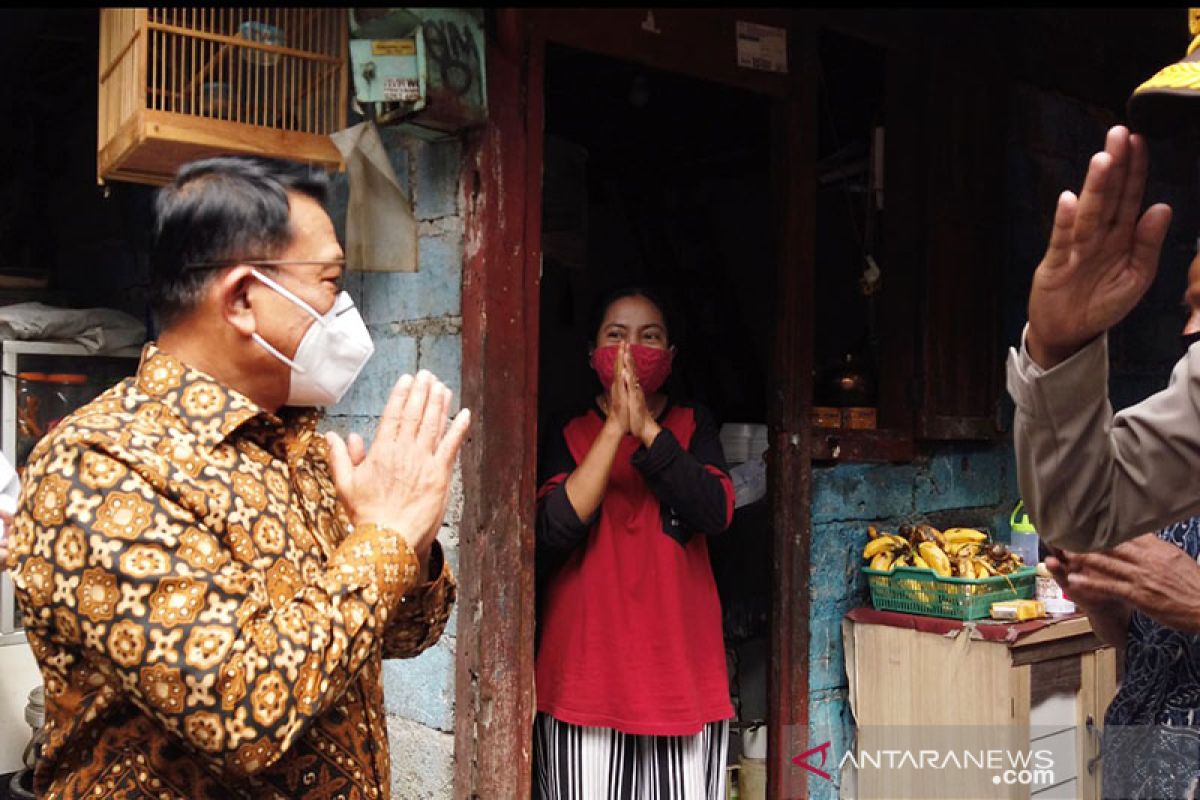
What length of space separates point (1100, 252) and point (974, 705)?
9.06 ft

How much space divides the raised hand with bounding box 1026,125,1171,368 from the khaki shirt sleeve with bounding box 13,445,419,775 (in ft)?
3.58

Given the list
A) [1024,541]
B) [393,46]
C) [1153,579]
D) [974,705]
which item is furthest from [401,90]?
[1024,541]

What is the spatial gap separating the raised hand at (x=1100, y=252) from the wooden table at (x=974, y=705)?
249 centimetres

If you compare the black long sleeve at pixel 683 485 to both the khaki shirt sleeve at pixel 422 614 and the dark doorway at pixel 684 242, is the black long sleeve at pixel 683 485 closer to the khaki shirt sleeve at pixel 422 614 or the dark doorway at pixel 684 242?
the khaki shirt sleeve at pixel 422 614

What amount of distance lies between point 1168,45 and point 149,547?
18.6 ft

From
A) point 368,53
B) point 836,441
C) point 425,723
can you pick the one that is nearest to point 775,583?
point 836,441

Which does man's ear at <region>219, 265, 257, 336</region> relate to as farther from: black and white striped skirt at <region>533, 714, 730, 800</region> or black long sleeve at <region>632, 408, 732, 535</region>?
black and white striped skirt at <region>533, 714, 730, 800</region>

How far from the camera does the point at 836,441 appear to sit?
4.03 meters

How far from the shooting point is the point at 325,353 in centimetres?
192

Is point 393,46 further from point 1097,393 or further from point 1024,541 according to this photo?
point 1024,541

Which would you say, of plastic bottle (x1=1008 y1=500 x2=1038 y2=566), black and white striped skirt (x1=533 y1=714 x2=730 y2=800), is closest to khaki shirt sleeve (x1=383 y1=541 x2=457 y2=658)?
black and white striped skirt (x1=533 y1=714 x2=730 y2=800)

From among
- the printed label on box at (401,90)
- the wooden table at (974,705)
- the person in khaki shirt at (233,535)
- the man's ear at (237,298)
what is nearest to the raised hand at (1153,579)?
the person in khaki shirt at (233,535)

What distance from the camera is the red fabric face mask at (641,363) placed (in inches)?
138

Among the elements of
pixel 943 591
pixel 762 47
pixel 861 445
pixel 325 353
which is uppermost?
pixel 762 47
